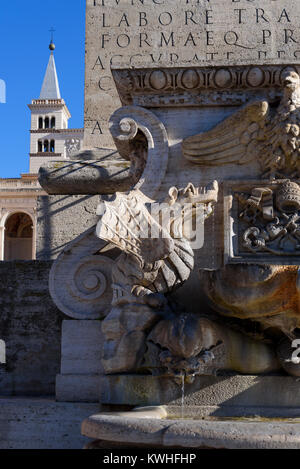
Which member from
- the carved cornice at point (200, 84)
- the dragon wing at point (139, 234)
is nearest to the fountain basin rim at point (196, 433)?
the dragon wing at point (139, 234)

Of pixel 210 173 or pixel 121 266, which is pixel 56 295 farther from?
pixel 210 173

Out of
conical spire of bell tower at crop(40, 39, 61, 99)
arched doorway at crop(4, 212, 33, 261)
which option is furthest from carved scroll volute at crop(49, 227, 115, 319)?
conical spire of bell tower at crop(40, 39, 61, 99)

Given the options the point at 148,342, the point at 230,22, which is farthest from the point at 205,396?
the point at 230,22

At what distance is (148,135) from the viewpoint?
531cm

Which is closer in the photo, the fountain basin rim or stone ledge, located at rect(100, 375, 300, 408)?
the fountain basin rim

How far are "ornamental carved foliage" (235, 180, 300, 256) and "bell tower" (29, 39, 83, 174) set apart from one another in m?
72.2

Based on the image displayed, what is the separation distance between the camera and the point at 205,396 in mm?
4371

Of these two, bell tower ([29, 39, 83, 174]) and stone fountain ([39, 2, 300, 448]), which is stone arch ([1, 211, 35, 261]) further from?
stone fountain ([39, 2, 300, 448])

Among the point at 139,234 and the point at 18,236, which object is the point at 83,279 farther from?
the point at 18,236

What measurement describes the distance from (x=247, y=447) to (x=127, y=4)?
6465 millimetres

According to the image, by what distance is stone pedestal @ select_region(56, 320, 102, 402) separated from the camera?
4965mm

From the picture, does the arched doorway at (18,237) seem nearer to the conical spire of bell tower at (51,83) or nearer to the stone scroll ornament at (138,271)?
the conical spire of bell tower at (51,83)

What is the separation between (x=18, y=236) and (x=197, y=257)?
5297 cm

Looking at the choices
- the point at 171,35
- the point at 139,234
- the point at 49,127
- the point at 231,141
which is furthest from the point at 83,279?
the point at 49,127
